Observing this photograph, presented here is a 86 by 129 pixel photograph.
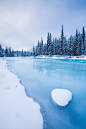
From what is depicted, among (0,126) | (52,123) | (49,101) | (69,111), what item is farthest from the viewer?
(49,101)

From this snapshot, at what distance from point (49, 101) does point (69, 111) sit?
2.45ft

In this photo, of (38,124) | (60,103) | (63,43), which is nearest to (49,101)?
(60,103)

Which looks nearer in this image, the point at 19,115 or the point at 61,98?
the point at 19,115

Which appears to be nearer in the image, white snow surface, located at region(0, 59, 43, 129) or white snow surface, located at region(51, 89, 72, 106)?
white snow surface, located at region(0, 59, 43, 129)

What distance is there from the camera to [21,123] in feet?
5.51

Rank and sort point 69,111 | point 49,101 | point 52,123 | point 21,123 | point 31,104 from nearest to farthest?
point 21,123
point 52,123
point 69,111
point 31,104
point 49,101

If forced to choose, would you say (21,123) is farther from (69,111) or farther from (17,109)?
(69,111)

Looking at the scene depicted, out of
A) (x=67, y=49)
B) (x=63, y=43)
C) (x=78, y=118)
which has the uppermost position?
(x=63, y=43)

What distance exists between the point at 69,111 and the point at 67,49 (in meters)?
36.9

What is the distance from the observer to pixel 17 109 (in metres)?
2.11

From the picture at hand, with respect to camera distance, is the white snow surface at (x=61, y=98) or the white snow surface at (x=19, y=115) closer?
the white snow surface at (x=19, y=115)

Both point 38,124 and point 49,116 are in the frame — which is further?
point 49,116

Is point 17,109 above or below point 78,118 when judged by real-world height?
above

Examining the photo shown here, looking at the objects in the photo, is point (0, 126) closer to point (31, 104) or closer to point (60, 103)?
point (31, 104)
